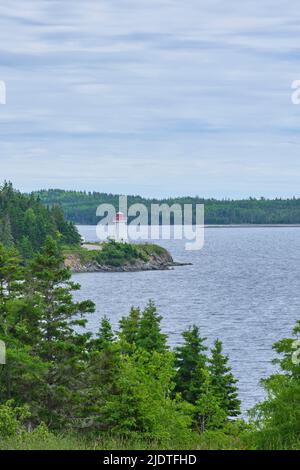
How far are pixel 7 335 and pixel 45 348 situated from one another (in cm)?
316

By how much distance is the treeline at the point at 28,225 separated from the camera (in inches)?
6051

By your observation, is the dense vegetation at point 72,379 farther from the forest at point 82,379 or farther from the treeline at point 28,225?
the treeline at point 28,225

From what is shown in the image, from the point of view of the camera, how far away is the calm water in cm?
6862

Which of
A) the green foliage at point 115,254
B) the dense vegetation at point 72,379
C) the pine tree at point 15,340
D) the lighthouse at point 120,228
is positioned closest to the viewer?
the dense vegetation at point 72,379

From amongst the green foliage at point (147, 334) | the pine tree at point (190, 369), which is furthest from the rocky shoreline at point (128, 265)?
the pine tree at point (190, 369)

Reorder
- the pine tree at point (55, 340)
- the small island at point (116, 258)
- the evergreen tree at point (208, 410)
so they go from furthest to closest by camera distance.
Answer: the small island at point (116, 258)
the evergreen tree at point (208, 410)
the pine tree at point (55, 340)

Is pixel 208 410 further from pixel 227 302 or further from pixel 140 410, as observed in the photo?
pixel 227 302

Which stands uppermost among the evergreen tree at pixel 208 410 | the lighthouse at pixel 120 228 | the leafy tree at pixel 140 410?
the lighthouse at pixel 120 228

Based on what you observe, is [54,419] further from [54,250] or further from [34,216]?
[34,216]

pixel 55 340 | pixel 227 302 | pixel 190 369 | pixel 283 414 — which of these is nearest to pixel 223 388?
pixel 190 369

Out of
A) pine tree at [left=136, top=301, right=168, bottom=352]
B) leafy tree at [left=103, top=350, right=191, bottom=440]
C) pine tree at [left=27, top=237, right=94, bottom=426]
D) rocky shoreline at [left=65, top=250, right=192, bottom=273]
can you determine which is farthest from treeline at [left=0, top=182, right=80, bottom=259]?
leafy tree at [left=103, top=350, right=191, bottom=440]

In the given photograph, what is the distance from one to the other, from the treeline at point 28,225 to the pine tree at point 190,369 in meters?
106

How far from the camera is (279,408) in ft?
70.7

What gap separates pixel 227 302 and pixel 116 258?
2413 inches
